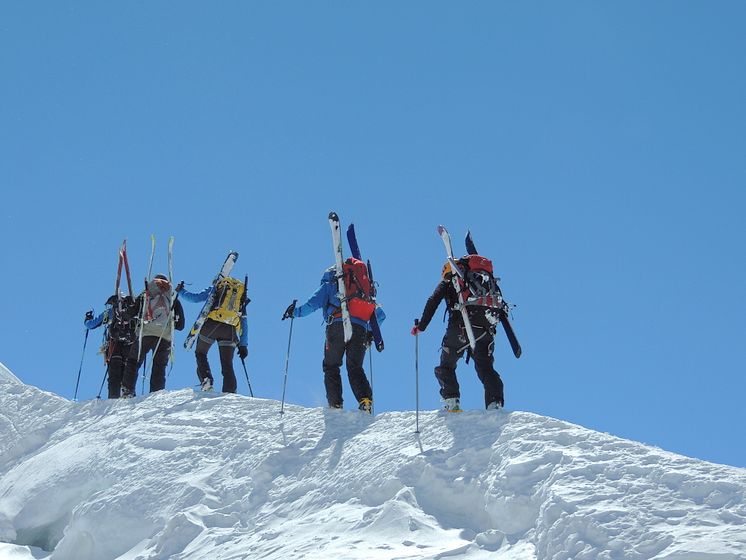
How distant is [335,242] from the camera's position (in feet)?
40.1

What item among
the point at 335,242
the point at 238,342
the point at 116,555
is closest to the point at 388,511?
the point at 116,555

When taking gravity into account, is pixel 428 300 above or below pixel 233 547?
above

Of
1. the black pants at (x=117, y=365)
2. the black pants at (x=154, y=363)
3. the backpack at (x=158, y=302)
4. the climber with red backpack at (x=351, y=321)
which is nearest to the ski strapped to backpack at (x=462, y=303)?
the climber with red backpack at (x=351, y=321)

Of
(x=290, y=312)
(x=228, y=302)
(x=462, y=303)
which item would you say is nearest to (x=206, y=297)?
(x=228, y=302)

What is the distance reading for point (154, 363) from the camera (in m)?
14.5

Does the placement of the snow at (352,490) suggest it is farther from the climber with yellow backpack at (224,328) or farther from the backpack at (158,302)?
the backpack at (158,302)

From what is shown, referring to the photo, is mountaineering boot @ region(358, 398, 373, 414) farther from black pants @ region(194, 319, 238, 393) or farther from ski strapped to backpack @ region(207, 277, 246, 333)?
ski strapped to backpack @ region(207, 277, 246, 333)

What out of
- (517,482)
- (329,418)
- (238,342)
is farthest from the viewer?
(238,342)

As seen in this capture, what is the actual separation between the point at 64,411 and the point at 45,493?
3.14 m

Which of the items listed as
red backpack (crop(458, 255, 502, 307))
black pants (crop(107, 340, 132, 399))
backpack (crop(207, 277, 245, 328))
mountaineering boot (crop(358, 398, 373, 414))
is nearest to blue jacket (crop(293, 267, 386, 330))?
mountaineering boot (crop(358, 398, 373, 414))

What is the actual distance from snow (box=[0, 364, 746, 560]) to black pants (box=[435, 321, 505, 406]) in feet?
2.21

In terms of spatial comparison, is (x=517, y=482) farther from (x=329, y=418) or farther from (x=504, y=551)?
(x=329, y=418)

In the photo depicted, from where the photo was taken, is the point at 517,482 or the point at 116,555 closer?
the point at 517,482

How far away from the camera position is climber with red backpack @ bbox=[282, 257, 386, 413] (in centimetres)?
1136
